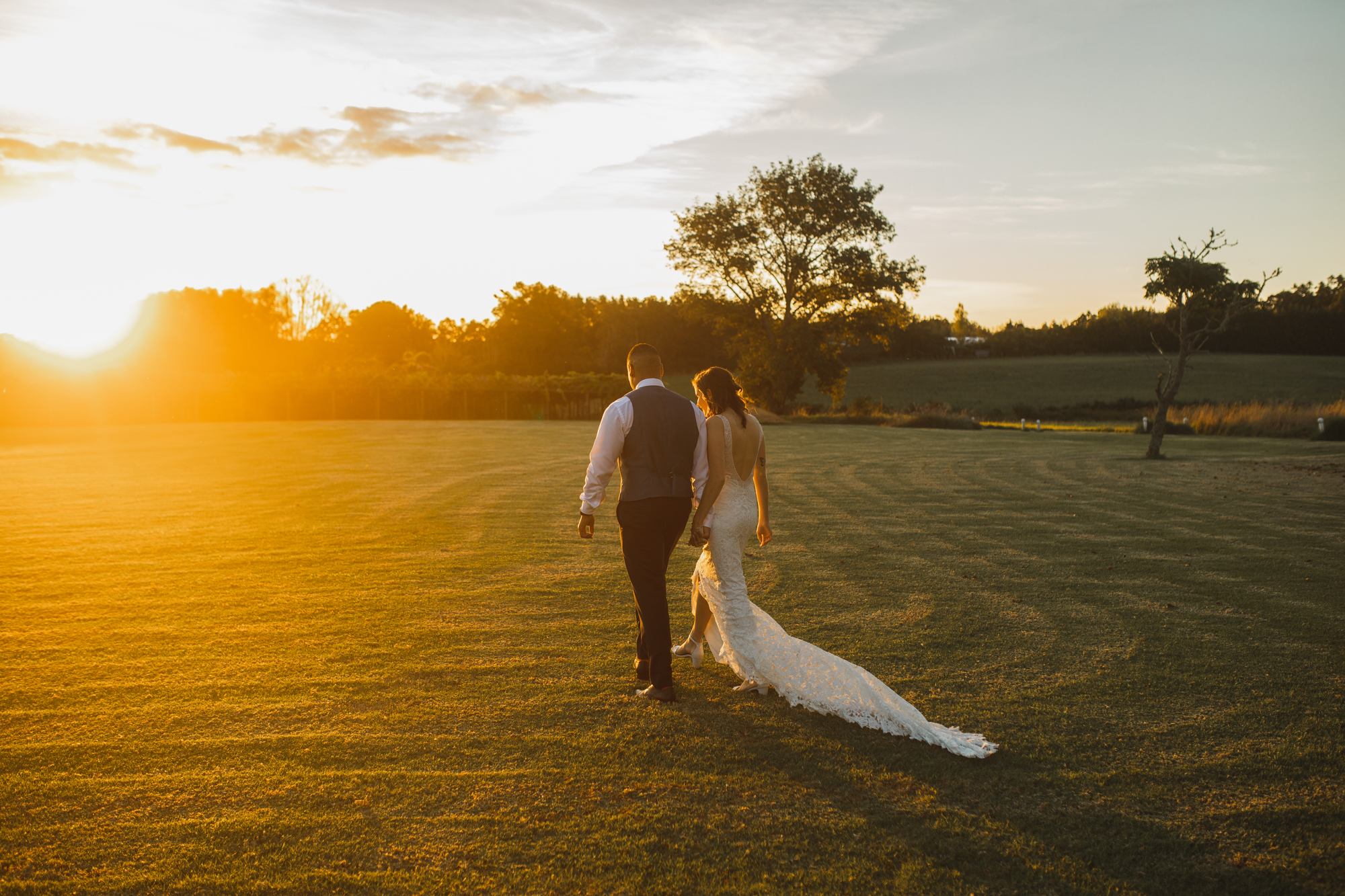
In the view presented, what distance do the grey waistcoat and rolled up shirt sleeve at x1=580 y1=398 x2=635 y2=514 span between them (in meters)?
0.03

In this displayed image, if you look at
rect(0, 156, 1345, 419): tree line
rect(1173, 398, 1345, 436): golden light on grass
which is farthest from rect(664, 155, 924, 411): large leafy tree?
rect(1173, 398, 1345, 436): golden light on grass

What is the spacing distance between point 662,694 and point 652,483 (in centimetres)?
122

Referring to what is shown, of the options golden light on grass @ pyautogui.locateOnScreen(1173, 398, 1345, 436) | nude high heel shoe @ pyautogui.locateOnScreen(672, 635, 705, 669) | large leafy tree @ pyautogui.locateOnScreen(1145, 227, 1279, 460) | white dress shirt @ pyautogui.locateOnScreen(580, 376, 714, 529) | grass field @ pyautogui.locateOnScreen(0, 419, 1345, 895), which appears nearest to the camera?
grass field @ pyautogui.locateOnScreen(0, 419, 1345, 895)

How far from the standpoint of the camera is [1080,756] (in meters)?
3.98

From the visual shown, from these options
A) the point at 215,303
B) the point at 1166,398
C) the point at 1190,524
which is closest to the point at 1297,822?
the point at 1190,524

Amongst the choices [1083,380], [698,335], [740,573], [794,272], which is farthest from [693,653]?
[698,335]

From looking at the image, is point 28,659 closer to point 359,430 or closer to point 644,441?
point 644,441

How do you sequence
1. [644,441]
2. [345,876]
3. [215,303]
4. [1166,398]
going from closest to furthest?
[345,876] < [644,441] < [1166,398] < [215,303]

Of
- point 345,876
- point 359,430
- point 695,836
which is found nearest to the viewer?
point 345,876

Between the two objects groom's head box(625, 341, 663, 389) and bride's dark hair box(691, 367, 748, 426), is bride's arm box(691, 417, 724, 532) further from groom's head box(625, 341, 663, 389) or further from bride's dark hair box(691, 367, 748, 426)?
groom's head box(625, 341, 663, 389)

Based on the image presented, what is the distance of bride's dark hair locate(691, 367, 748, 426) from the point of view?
16.0 feet

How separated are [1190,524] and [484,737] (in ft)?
32.9

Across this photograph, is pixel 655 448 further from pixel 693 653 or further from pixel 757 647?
pixel 693 653

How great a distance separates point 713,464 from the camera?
4766 mm
